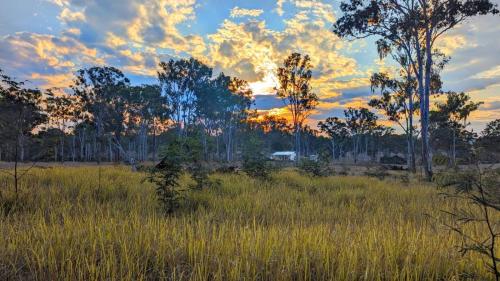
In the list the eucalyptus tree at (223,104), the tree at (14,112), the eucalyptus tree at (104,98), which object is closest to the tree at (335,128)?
the eucalyptus tree at (223,104)

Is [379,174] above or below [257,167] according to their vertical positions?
below

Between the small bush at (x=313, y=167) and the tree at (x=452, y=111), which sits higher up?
the tree at (x=452, y=111)

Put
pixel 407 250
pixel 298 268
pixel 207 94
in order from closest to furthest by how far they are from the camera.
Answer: pixel 298 268 → pixel 407 250 → pixel 207 94

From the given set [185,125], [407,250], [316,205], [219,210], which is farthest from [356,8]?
[185,125]

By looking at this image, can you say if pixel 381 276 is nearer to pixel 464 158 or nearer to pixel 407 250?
pixel 407 250

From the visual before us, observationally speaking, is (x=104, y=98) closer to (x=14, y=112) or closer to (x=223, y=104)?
(x=223, y=104)

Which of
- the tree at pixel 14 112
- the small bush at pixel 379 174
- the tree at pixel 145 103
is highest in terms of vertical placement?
the tree at pixel 145 103

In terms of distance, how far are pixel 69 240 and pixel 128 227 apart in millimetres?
632

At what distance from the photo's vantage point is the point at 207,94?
173ft

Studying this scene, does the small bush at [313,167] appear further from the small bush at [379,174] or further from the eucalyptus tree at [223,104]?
the eucalyptus tree at [223,104]

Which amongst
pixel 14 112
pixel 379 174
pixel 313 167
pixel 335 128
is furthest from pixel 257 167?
pixel 335 128

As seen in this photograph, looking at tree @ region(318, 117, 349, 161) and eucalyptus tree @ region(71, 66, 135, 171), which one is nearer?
eucalyptus tree @ region(71, 66, 135, 171)

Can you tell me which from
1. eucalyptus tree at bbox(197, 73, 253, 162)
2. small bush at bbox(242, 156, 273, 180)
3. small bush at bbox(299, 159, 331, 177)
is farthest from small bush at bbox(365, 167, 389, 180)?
eucalyptus tree at bbox(197, 73, 253, 162)

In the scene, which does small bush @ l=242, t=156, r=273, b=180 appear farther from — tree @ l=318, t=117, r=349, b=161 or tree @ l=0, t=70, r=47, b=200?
tree @ l=318, t=117, r=349, b=161
